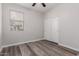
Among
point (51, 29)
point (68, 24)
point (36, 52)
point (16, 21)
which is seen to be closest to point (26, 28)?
point (16, 21)

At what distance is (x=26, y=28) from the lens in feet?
16.5

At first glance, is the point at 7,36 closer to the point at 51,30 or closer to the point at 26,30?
the point at 26,30

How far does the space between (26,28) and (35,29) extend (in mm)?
927

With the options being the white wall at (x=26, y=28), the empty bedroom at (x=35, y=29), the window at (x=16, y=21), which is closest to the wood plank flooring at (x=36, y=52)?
the empty bedroom at (x=35, y=29)

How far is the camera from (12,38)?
4.26m

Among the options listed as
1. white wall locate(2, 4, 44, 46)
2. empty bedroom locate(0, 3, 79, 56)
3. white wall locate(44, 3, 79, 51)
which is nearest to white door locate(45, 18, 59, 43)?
empty bedroom locate(0, 3, 79, 56)

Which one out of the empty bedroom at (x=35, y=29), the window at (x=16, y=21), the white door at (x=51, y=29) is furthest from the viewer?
the white door at (x=51, y=29)

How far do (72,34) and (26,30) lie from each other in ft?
10.3

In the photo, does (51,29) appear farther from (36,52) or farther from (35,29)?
(36,52)

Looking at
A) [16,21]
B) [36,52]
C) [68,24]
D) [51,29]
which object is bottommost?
[36,52]

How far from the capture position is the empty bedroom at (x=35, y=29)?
3.31m

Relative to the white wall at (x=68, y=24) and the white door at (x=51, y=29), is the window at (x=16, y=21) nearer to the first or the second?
the white door at (x=51, y=29)

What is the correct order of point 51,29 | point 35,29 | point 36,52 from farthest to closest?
point 35,29
point 51,29
point 36,52

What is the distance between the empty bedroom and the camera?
331 cm
